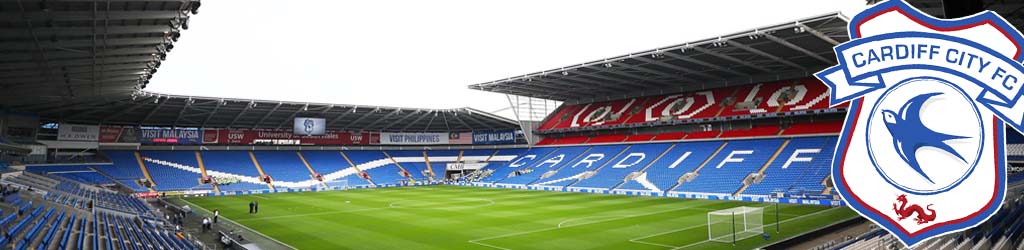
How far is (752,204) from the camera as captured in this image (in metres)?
29.8

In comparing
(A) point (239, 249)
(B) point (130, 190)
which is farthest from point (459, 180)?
(A) point (239, 249)

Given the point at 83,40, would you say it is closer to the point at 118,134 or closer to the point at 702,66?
the point at 118,134

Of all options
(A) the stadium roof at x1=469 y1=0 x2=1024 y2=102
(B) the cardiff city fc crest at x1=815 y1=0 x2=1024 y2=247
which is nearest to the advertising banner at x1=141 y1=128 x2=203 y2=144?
(A) the stadium roof at x1=469 y1=0 x2=1024 y2=102

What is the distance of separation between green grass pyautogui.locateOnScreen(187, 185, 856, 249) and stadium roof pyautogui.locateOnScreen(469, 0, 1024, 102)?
914 cm

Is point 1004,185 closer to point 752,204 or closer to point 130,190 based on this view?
point 752,204

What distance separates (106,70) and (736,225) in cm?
2643

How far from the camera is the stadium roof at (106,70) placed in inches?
572

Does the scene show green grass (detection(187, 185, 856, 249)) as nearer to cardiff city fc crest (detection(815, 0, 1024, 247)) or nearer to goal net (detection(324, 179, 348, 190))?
goal net (detection(324, 179, 348, 190))

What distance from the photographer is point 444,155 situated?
60219 millimetres

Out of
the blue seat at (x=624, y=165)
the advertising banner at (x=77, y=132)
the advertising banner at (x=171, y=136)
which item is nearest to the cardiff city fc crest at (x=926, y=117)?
the blue seat at (x=624, y=165)

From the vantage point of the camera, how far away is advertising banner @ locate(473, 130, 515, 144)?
59625 mm

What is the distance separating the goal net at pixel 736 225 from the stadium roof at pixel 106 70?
17925mm

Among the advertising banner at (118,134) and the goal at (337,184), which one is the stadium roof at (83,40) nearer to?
the advertising banner at (118,134)

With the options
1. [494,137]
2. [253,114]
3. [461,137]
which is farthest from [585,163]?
[253,114]
